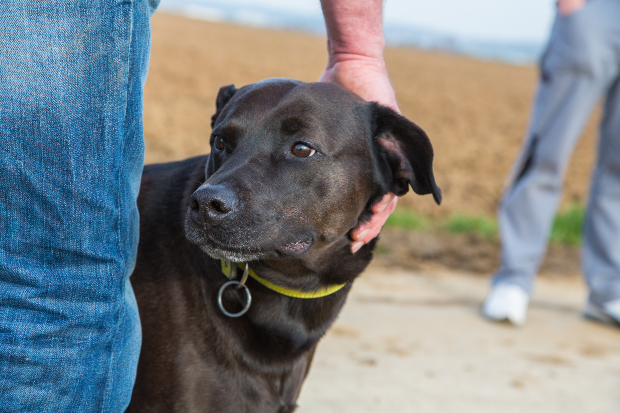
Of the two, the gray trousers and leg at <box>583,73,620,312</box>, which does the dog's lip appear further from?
leg at <box>583,73,620,312</box>

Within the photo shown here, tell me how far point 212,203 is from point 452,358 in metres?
2.26

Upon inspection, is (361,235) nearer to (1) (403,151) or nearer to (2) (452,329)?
(1) (403,151)

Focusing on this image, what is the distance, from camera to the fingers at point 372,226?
2.23 metres

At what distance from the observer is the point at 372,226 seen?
2.24 m

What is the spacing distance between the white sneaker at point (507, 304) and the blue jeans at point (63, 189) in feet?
10.5

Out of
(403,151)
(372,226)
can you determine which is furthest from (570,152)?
(372,226)

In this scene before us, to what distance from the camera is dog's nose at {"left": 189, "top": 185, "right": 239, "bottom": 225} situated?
1.81 m

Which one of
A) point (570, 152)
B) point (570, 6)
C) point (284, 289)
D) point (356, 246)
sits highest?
point (570, 6)

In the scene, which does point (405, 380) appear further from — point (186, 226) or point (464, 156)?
point (464, 156)

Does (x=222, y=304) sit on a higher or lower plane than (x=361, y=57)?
lower

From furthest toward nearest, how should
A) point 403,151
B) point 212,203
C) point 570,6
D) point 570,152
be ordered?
point 570,152, point 570,6, point 403,151, point 212,203

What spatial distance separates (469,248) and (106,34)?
16.3ft

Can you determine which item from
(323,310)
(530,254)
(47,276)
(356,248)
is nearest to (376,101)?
(356,248)

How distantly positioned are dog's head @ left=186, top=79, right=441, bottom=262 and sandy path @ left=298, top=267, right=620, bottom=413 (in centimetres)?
120
